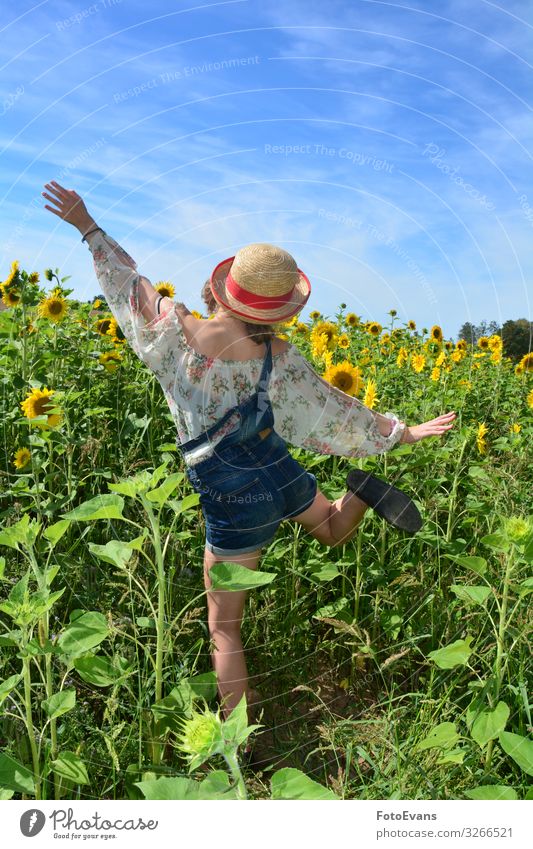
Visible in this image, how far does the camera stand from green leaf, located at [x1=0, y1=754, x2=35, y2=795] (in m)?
1.60

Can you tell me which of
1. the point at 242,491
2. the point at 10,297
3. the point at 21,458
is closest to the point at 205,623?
the point at 242,491

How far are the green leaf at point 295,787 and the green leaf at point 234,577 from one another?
407 mm

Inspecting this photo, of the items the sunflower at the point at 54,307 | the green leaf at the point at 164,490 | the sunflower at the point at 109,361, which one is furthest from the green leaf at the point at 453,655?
the sunflower at the point at 54,307

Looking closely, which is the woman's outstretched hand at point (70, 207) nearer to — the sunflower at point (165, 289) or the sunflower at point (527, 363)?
the sunflower at point (165, 289)

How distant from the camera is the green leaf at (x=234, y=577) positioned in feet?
5.41

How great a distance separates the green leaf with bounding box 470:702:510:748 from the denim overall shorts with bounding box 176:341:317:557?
0.91 metres

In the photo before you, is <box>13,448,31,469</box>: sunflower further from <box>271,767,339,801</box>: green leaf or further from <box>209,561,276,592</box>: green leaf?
<box>271,767,339,801</box>: green leaf

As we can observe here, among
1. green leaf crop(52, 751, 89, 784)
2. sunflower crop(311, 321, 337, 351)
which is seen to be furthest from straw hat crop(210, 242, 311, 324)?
sunflower crop(311, 321, 337, 351)

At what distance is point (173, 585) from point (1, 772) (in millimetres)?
1095

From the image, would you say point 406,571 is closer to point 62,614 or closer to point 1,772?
point 62,614
